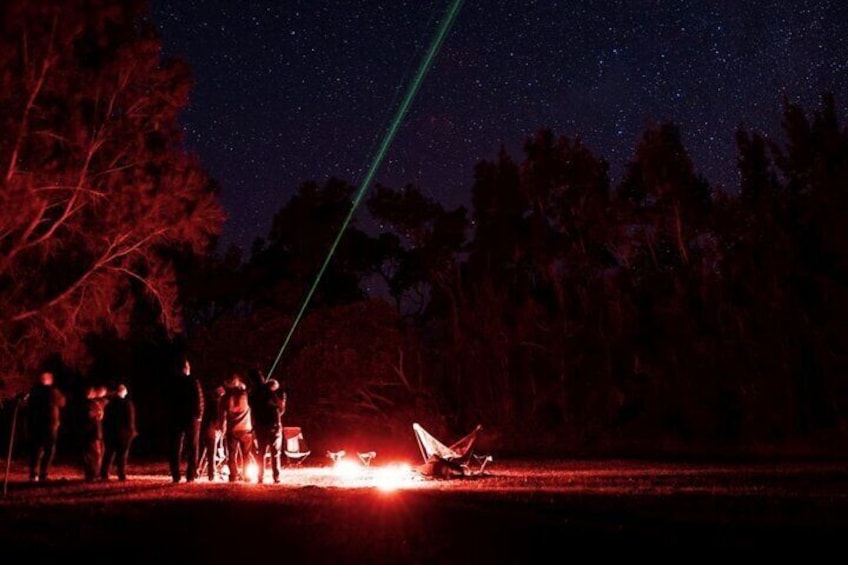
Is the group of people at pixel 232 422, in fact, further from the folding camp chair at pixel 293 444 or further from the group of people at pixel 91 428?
the folding camp chair at pixel 293 444

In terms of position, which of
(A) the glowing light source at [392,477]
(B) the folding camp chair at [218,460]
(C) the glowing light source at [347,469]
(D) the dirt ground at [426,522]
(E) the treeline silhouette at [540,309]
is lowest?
(D) the dirt ground at [426,522]

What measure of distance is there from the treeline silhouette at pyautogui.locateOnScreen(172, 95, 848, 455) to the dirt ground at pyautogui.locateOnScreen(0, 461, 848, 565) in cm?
1622

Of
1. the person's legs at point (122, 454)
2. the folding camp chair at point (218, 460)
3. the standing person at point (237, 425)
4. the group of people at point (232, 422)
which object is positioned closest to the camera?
the group of people at point (232, 422)

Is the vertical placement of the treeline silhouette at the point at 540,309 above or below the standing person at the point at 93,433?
above

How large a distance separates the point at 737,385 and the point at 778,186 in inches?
299

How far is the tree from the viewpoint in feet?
59.7

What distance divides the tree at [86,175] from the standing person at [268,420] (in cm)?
702

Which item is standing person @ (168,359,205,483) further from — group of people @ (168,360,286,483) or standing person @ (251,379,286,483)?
standing person @ (251,379,286,483)

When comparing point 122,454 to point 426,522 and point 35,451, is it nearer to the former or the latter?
point 35,451

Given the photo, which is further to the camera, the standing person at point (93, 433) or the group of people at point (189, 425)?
the standing person at point (93, 433)

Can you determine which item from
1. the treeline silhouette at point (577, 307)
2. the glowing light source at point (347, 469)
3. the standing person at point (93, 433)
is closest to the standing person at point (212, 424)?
the standing person at point (93, 433)

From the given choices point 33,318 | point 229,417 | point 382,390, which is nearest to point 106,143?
point 33,318

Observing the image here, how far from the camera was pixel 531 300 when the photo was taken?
3525 cm

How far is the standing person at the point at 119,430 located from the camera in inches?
616
